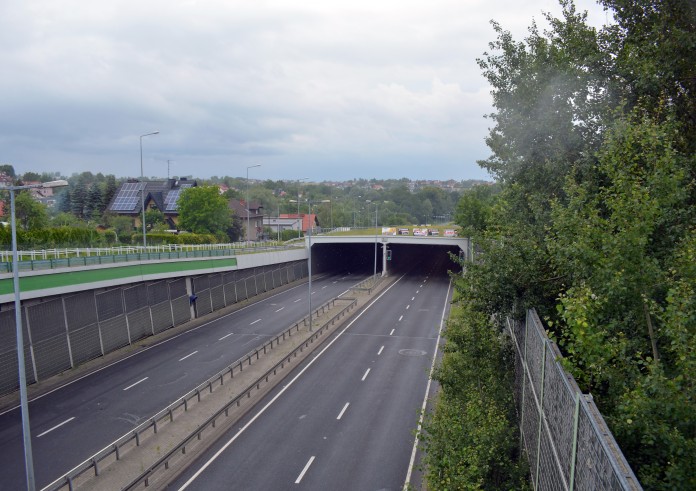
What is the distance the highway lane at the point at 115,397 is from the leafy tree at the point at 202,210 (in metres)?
31.2

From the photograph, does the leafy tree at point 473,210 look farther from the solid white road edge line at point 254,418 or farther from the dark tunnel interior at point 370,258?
the solid white road edge line at point 254,418

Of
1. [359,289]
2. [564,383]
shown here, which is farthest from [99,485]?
[359,289]

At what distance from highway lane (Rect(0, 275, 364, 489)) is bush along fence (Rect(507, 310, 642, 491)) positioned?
15.7 meters

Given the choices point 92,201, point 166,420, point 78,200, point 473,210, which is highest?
point 78,200

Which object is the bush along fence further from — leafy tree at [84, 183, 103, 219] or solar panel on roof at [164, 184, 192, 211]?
leafy tree at [84, 183, 103, 219]

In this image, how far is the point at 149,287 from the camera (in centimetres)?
3753

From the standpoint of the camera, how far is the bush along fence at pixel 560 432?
5.98m

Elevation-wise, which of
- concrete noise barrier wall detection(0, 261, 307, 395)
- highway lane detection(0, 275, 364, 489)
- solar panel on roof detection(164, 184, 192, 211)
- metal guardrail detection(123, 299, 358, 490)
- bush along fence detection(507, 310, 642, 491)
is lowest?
highway lane detection(0, 275, 364, 489)

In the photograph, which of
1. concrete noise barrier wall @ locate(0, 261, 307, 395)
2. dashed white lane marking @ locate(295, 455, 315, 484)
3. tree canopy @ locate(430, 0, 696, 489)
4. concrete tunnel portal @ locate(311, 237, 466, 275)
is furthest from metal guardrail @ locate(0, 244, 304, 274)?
concrete tunnel portal @ locate(311, 237, 466, 275)

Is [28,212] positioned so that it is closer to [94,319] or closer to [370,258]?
[94,319]

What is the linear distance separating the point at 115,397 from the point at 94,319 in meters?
7.73

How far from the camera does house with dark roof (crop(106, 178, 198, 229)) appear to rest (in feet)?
290

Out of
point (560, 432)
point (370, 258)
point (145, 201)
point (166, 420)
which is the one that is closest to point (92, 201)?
point (145, 201)

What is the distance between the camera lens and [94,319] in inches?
1232
